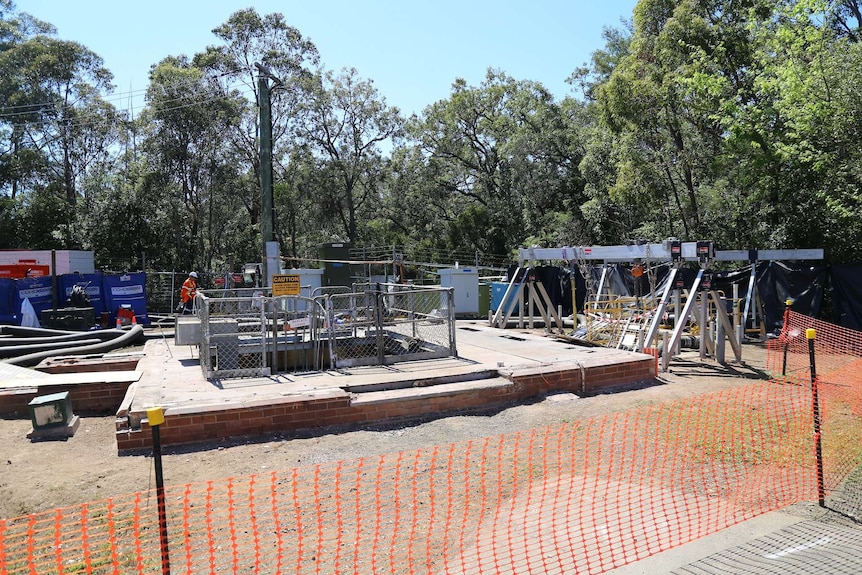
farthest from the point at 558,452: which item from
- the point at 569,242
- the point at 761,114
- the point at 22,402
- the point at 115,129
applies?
the point at 115,129

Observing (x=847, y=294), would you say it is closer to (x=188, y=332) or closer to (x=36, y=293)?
(x=188, y=332)

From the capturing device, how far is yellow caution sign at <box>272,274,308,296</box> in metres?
10.8

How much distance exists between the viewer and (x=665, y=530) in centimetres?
476

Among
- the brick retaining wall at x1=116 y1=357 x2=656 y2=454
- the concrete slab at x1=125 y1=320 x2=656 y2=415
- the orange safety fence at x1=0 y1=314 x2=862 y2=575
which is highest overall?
the concrete slab at x1=125 y1=320 x2=656 y2=415

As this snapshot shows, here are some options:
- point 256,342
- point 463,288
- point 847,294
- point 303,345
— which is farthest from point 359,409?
point 847,294

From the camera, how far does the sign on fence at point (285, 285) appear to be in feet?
35.6

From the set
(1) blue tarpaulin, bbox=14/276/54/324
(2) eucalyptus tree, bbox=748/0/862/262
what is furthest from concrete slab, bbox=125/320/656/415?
(1) blue tarpaulin, bbox=14/276/54/324

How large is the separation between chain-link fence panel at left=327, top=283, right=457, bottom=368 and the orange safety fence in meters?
3.55

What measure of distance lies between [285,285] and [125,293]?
12654 mm

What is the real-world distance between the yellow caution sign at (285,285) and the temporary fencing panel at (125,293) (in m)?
11.8

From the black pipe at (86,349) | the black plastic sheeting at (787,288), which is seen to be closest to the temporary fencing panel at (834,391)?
the black plastic sheeting at (787,288)

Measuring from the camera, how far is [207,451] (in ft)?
22.4

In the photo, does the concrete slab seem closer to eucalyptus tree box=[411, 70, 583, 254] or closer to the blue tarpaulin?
the blue tarpaulin

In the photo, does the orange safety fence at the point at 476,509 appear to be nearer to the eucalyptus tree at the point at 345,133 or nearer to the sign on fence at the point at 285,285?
the sign on fence at the point at 285,285
